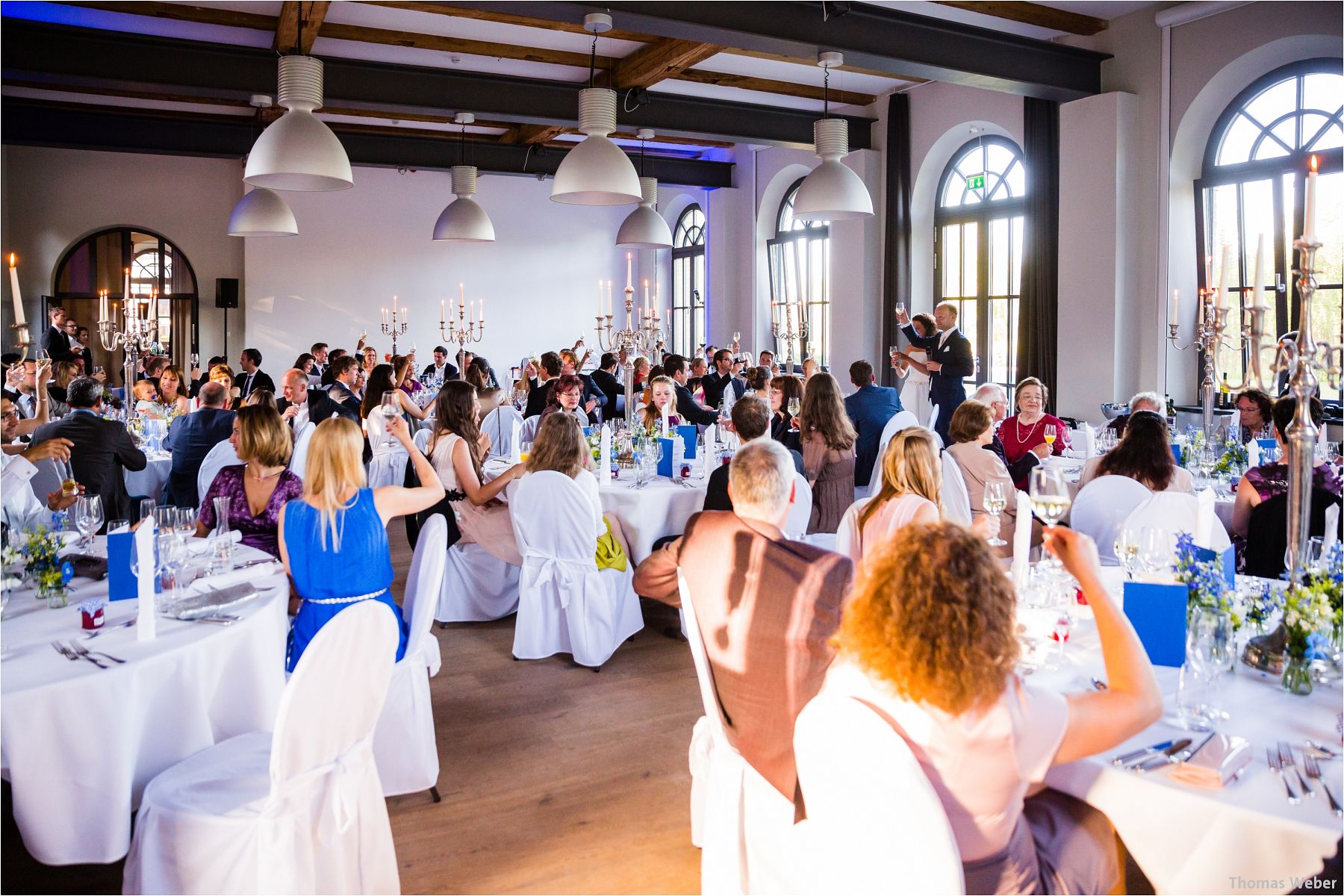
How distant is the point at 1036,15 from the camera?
7.89m

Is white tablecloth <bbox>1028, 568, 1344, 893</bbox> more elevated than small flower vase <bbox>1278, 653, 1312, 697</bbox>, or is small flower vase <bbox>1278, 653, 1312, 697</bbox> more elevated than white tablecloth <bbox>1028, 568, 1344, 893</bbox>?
small flower vase <bbox>1278, 653, 1312, 697</bbox>

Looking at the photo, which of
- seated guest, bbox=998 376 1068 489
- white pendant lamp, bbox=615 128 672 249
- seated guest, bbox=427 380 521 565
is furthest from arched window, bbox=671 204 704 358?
seated guest, bbox=427 380 521 565

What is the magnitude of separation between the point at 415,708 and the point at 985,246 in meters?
8.42

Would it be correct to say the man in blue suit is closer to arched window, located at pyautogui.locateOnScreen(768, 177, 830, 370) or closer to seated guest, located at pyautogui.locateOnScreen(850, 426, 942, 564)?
seated guest, located at pyautogui.locateOnScreen(850, 426, 942, 564)

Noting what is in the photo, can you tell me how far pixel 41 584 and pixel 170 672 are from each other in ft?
2.53

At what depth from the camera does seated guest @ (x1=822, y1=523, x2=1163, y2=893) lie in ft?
5.54

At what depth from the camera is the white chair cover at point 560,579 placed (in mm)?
4844

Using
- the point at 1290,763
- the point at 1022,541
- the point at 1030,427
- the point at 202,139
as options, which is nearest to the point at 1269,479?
the point at 1022,541

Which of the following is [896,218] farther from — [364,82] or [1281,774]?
[1281,774]

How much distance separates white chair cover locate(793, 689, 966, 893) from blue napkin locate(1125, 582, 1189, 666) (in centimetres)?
108

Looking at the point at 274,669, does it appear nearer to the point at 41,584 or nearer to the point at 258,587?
the point at 258,587

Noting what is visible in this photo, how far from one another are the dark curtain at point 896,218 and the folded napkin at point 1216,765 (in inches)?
359

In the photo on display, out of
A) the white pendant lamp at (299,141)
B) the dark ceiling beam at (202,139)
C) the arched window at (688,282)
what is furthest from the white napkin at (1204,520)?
the arched window at (688,282)

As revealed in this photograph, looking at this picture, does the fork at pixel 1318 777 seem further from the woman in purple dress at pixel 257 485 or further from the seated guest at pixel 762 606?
the woman in purple dress at pixel 257 485
